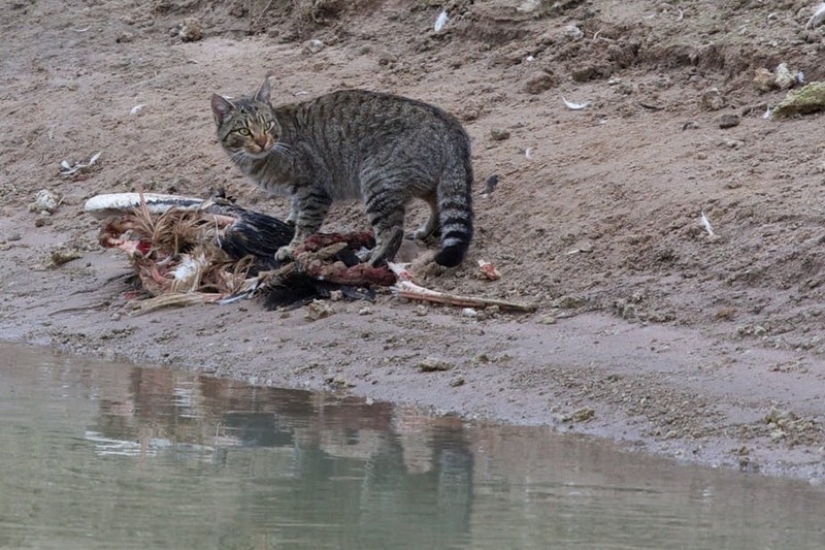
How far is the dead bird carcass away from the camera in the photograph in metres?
9.90

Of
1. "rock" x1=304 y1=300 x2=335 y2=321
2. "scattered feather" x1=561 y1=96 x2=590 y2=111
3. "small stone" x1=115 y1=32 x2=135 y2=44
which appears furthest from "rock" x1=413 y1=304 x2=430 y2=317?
"small stone" x1=115 y1=32 x2=135 y2=44

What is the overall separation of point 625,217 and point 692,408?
8.33 ft

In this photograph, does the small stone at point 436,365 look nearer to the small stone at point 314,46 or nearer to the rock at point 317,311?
the rock at point 317,311

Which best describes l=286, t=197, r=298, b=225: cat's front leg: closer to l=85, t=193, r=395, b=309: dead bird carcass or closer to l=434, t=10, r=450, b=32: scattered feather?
l=85, t=193, r=395, b=309: dead bird carcass

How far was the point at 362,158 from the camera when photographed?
411 inches

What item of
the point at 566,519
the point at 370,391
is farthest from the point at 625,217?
the point at 566,519

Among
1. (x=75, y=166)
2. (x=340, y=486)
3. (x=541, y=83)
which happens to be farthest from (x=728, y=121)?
(x=75, y=166)

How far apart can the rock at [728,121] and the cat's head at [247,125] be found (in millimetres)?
2913

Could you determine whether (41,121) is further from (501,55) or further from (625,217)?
(625,217)

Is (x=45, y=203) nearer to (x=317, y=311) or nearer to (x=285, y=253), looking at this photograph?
(x=285, y=253)

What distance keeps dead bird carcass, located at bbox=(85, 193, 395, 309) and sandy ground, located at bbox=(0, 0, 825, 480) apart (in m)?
0.19

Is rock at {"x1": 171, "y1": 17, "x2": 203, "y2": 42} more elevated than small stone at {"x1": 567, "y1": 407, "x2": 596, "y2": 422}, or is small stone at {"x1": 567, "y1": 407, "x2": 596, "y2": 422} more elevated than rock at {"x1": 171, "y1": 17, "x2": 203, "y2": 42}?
small stone at {"x1": 567, "y1": 407, "x2": 596, "y2": 422}

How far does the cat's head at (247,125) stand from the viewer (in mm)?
10648

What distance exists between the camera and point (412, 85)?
12648 mm
